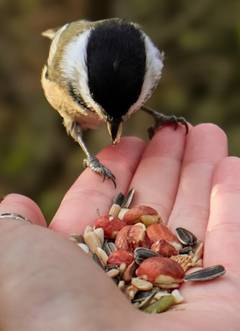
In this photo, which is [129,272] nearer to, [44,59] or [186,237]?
[186,237]

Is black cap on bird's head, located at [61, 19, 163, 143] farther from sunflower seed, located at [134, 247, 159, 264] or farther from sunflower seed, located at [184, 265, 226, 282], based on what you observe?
sunflower seed, located at [184, 265, 226, 282]

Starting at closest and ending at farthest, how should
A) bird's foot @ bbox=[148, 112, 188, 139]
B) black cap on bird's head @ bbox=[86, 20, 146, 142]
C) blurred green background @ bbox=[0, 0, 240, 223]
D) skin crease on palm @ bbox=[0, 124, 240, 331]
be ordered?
skin crease on palm @ bbox=[0, 124, 240, 331]
black cap on bird's head @ bbox=[86, 20, 146, 142]
bird's foot @ bbox=[148, 112, 188, 139]
blurred green background @ bbox=[0, 0, 240, 223]

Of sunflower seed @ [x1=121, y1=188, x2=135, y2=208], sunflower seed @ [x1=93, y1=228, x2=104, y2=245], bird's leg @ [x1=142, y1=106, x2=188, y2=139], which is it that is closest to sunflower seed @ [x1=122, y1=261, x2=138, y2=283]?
sunflower seed @ [x1=93, y1=228, x2=104, y2=245]

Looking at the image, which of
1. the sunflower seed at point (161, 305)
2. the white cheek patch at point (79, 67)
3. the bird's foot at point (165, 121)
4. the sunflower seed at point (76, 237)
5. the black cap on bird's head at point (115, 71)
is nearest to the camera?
the sunflower seed at point (161, 305)

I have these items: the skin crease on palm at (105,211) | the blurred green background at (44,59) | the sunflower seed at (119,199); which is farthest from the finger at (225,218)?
the blurred green background at (44,59)

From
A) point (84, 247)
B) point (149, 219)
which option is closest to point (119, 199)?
point (149, 219)

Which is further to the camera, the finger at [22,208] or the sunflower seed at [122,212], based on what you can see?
the sunflower seed at [122,212]

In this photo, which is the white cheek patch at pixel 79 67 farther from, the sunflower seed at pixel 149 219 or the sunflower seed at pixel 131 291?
the sunflower seed at pixel 131 291

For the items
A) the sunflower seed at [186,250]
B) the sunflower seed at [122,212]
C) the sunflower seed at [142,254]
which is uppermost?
the sunflower seed at [122,212]
